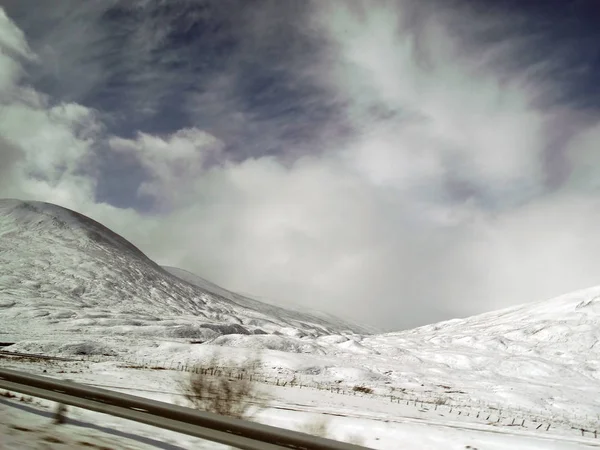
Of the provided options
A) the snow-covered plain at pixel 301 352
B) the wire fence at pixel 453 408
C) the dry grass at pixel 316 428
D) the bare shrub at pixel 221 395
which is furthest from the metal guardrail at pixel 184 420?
the dry grass at pixel 316 428

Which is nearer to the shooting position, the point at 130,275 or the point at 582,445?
the point at 582,445

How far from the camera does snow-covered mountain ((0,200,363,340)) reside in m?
82.1

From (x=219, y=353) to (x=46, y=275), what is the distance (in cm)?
9844

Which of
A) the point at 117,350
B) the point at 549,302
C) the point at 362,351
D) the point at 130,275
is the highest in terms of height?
the point at 549,302

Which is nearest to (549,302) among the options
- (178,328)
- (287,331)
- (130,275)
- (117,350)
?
(287,331)

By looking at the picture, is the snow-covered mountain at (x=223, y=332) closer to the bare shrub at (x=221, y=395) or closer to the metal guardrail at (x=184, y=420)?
the bare shrub at (x=221, y=395)

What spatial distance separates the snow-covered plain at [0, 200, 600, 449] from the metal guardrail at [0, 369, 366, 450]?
1.03 metres

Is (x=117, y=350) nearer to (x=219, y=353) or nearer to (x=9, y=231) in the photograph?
(x=219, y=353)

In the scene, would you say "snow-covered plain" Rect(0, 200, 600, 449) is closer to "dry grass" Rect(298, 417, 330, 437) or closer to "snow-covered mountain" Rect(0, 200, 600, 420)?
"dry grass" Rect(298, 417, 330, 437)

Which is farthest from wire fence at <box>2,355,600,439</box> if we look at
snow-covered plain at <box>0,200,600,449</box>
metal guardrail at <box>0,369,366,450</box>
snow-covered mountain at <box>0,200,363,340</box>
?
snow-covered mountain at <box>0,200,363,340</box>

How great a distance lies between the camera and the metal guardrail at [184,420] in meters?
4.84

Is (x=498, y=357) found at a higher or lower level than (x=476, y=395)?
higher

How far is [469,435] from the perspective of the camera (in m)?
11.3

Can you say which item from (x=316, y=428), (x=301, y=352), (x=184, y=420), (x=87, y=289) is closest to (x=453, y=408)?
(x=316, y=428)
